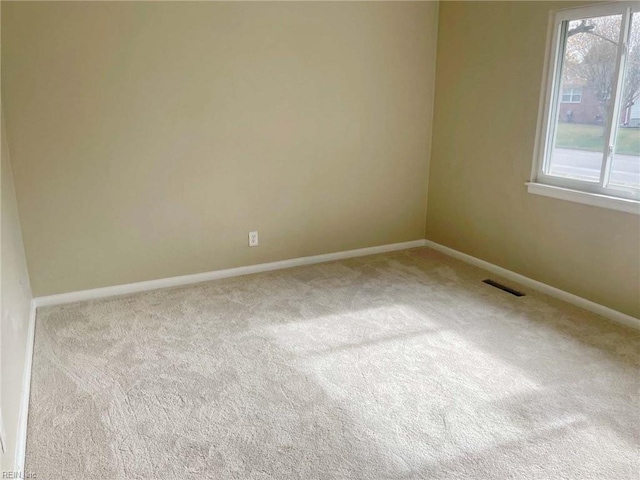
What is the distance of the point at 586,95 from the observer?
309 centimetres

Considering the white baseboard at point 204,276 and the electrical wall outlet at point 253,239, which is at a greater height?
the electrical wall outlet at point 253,239

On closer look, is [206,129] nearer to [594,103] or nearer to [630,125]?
[594,103]

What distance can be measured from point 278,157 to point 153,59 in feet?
3.52

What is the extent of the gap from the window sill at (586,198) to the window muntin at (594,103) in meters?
0.06

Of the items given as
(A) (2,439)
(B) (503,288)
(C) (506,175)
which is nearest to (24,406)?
(A) (2,439)

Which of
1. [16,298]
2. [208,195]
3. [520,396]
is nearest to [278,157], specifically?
[208,195]

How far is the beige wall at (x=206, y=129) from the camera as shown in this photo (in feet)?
9.94

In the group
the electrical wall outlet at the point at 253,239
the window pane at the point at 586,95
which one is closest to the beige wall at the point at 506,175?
the window pane at the point at 586,95

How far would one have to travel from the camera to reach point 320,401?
221 centimetres

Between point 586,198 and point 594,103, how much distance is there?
580 millimetres

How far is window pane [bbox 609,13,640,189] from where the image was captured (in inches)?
110

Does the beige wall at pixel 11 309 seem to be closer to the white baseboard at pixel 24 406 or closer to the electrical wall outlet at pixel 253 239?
the white baseboard at pixel 24 406

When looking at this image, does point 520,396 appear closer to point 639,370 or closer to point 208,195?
point 639,370

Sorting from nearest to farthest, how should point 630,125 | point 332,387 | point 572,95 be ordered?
point 332,387
point 630,125
point 572,95
